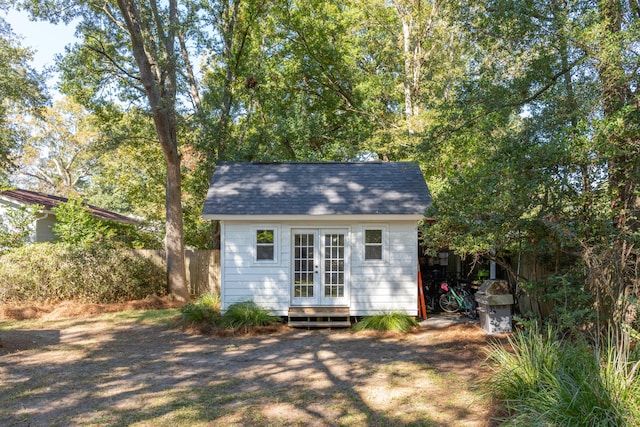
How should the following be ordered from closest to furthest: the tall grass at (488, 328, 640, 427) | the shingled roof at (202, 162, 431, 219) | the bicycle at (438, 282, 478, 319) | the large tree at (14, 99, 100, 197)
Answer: the tall grass at (488, 328, 640, 427) < the shingled roof at (202, 162, 431, 219) < the bicycle at (438, 282, 478, 319) < the large tree at (14, 99, 100, 197)

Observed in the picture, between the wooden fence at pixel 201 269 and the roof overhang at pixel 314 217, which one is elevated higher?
the roof overhang at pixel 314 217

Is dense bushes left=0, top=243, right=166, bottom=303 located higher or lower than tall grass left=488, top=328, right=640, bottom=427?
higher

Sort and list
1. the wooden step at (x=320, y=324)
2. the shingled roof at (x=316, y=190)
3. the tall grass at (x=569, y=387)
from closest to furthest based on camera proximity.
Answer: the tall grass at (x=569, y=387) → the wooden step at (x=320, y=324) → the shingled roof at (x=316, y=190)

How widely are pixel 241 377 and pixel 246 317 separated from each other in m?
3.56

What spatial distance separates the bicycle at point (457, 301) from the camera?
11.8m

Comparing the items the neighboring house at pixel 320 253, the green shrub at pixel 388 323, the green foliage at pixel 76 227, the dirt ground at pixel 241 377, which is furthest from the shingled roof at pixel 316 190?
the green foliage at pixel 76 227

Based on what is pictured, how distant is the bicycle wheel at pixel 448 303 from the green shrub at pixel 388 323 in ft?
7.38

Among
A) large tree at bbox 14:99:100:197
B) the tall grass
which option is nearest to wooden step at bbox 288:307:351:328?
the tall grass

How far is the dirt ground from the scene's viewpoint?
17.2 feet

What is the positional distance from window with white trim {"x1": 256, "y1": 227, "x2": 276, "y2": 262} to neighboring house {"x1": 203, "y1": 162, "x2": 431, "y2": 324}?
2 centimetres

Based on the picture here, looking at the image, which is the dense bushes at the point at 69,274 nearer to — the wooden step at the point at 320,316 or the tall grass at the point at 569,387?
the wooden step at the point at 320,316

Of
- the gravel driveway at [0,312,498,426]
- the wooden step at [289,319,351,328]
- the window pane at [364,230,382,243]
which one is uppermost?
the window pane at [364,230,382,243]

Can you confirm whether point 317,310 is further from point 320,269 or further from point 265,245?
point 265,245

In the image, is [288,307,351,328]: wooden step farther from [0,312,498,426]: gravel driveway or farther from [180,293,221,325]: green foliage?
[180,293,221,325]: green foliage
